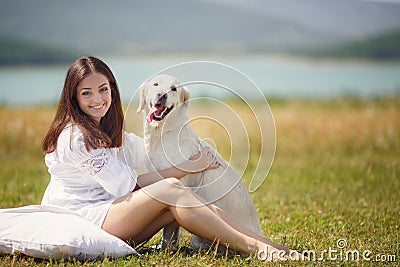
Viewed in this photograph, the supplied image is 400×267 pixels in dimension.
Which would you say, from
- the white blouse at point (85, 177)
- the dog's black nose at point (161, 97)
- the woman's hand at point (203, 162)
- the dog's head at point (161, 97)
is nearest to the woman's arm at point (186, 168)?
the woman's hand at point (203, 162)

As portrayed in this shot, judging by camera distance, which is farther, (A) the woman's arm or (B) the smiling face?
(A) the woman's arm

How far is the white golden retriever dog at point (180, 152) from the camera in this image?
142 inches

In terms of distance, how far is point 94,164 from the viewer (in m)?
3.36

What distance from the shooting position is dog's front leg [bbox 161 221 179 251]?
148 inches

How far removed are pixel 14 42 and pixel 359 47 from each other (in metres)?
21.1

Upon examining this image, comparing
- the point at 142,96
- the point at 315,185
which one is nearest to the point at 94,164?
the point at 142,96

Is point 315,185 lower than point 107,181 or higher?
lower

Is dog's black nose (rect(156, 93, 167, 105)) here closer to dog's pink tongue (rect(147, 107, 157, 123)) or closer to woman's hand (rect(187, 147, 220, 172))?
dog's pink tongue (rect(147, 107, 157, 123))

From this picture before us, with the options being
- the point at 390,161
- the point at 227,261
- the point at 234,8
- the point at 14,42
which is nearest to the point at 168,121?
the point at 227,261

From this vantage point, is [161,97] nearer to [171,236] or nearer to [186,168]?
[186,168]

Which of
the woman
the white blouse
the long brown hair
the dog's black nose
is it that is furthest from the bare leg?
the dog's black nose

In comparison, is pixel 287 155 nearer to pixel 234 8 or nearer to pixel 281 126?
pixel 281 126

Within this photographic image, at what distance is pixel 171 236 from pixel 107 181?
0.73m

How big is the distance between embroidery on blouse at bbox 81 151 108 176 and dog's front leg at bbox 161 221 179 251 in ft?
2.40
